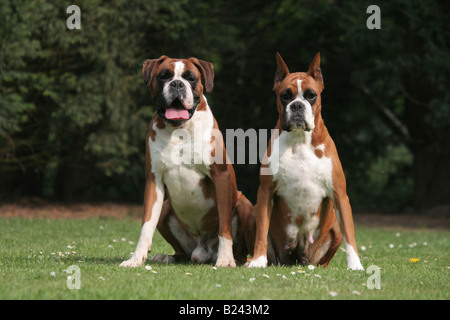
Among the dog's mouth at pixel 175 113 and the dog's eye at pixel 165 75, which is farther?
the dog's eye at pixel 165 75

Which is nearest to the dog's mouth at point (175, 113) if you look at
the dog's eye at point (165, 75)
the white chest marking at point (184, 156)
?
the white chest marking at point (184, 156)

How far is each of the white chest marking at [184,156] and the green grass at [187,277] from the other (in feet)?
2.34

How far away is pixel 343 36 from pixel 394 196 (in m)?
5.25

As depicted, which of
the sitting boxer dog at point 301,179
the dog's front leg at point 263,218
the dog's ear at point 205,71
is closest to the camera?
the sitting boxer dog at point 301,179

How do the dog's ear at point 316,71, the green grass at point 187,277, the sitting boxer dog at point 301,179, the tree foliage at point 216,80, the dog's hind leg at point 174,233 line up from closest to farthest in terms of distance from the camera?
the green grass at point 187,277
the sitting boxer dog at point 301,179
the dog's ear at point 316,71
the dog's hind leg at point 174,233
the tree foliage at point 216,80

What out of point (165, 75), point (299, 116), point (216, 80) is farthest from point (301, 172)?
point (216, 80)

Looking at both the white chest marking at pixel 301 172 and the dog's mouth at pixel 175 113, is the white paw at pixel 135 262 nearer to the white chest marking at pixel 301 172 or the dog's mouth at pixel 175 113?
the dog's mouth at pixel 175 113

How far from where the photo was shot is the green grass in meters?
4.05

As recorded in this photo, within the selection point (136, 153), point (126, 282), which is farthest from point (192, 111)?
point (136, 153)

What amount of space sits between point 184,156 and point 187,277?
4.15 ft

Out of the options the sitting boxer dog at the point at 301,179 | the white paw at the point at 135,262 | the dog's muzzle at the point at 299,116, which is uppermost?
the dog's muzzle at the point at 299,116

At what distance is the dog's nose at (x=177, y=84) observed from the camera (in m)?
5.49

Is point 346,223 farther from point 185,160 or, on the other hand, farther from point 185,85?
point 185,85

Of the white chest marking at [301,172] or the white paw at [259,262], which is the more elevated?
the white chest marking at [301,172]
